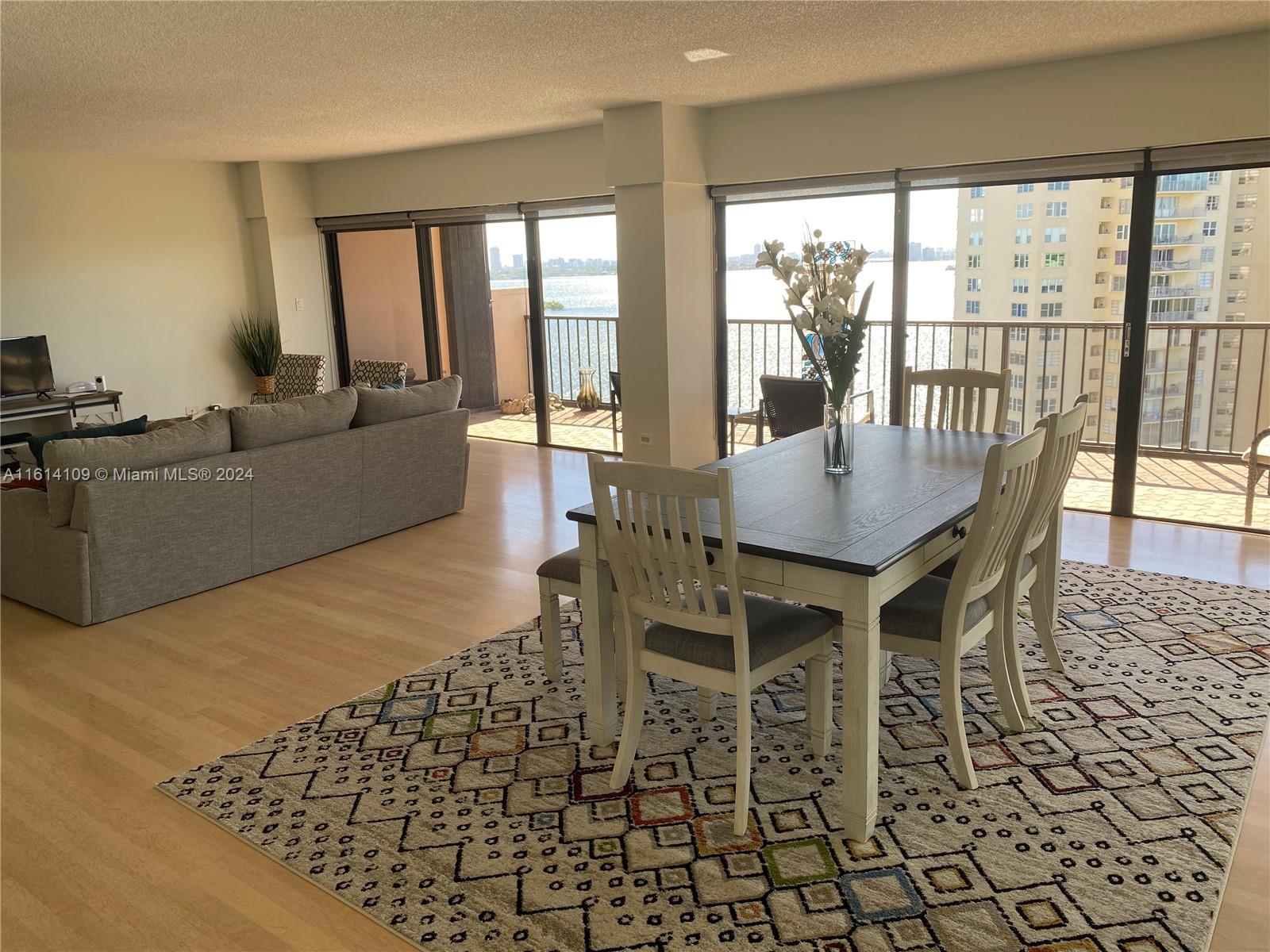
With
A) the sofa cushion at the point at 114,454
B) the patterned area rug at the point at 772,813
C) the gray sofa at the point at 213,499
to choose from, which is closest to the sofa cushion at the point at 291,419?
the gray sofa at the point at 213,499

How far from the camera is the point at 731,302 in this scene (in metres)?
7.00

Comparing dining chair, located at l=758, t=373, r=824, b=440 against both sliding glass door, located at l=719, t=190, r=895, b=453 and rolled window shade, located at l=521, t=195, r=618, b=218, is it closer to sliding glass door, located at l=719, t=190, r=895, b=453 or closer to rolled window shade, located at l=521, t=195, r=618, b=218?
sliding glass door, located at l=719, t=190, r=895, b=453

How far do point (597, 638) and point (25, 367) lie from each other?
21.3 ft

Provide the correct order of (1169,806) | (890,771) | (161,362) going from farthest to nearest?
(161,362) < (890,771) < (1169,806)

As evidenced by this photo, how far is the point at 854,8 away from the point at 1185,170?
2.31 metres

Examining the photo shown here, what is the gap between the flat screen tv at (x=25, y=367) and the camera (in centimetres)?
722

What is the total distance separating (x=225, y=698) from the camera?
353 centimetres

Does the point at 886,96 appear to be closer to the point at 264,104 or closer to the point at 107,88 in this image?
the point at 264,104

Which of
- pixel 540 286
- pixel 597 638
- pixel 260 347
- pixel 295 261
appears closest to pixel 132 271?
pixel 260 347

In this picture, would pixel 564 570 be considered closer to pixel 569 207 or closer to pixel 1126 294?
pixel 1126 294

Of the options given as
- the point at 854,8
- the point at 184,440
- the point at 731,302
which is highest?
the point at 854,8

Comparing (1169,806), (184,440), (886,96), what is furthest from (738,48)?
(1169,806)

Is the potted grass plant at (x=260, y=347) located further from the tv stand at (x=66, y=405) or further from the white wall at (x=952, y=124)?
the white wall at (x=952, y=124)

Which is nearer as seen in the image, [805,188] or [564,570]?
[564,570]
